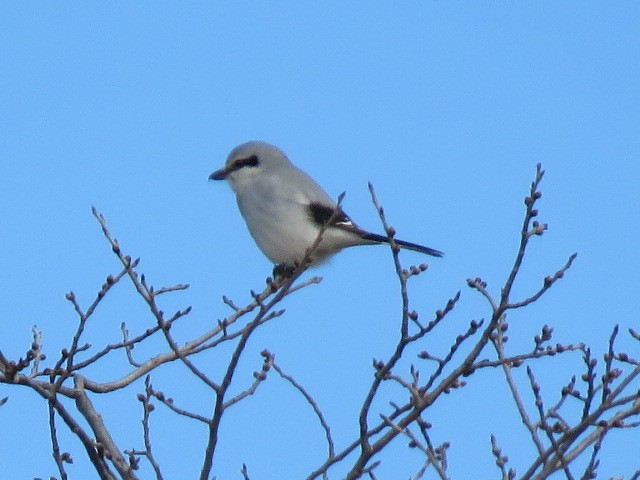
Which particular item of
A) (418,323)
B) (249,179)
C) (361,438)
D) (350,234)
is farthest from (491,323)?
(249,179)

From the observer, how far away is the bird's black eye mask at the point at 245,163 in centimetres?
646

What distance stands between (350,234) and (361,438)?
3130 mm

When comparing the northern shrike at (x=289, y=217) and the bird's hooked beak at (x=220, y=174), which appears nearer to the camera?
the northern shrike at (x=289, y=217)

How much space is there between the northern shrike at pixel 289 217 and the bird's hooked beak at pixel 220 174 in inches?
4.6

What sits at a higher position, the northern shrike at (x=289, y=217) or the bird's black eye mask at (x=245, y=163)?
the bird's black eye mask at (x=245, y=163)

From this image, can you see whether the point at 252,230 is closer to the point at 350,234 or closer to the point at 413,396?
the point at 350,234

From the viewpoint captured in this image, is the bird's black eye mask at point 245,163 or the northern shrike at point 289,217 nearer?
the northern shrike at point 289,217

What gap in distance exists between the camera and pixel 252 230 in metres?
6.16

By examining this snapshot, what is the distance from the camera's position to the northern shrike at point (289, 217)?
233 inches

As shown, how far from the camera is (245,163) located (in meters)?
6.47

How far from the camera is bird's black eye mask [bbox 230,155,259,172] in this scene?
21.2 ft

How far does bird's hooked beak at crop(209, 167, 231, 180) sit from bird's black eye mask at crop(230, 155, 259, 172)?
4cm

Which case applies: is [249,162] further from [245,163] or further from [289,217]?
[289,217]

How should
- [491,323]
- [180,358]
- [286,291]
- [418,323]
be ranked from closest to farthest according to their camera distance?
[491,323] → [418,323] → [180,358] → [286,291]
